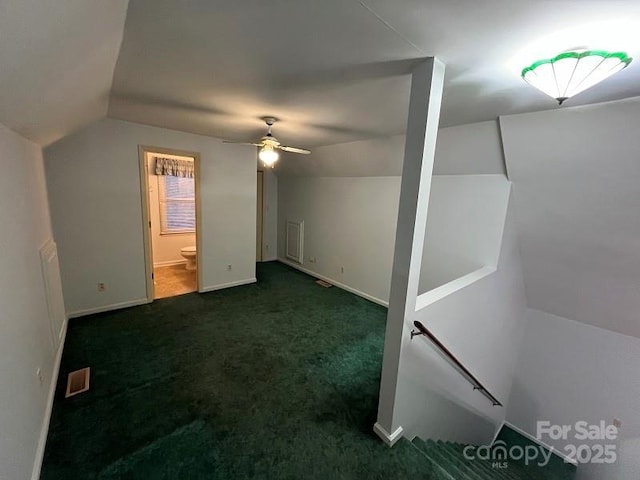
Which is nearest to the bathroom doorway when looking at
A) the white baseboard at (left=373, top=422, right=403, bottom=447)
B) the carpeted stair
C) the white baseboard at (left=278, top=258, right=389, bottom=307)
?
the white baseboard at (left=278, top=258, right=389, bottom=307)

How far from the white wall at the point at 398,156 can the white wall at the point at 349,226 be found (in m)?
0.20

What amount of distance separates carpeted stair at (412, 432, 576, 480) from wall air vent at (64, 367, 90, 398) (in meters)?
2.59

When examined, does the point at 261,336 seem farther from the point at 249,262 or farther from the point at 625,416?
the point at 625,416

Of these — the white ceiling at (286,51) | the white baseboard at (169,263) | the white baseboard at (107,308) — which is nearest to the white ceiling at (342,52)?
the white ceiling at (286,51)

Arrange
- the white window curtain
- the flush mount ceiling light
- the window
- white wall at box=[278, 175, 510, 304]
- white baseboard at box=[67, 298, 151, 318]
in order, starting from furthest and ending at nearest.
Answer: the window, the white window curtain, white baseboard at box=[67, 298, 151, 318], white wall at box=[278, 175, 510, 304], the flush mount ceiling light

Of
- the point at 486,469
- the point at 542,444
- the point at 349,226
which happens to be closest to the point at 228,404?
the point at 486,469

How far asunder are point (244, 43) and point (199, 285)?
3.61 m

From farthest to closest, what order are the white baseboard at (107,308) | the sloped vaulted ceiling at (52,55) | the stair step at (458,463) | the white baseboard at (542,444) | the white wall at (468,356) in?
the white baseboard at (542,444) → the white baseboard at (107,308) → the white wall at (468,356) → the stair step at (458,463) → the sloped vaulted ceiling at (52,55)

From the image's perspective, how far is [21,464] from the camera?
131 centimetres

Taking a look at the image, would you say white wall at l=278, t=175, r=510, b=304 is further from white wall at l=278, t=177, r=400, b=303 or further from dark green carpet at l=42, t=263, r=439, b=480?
dark green carpet at l=42, t=263, r=439, b=480

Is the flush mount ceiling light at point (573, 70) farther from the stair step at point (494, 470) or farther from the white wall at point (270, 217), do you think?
the white wall at point (270, 217)

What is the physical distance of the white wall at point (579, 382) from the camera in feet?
9.73

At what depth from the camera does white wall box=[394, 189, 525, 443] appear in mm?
1959

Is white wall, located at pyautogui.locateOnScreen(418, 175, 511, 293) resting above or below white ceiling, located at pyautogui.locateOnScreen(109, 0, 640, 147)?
below
